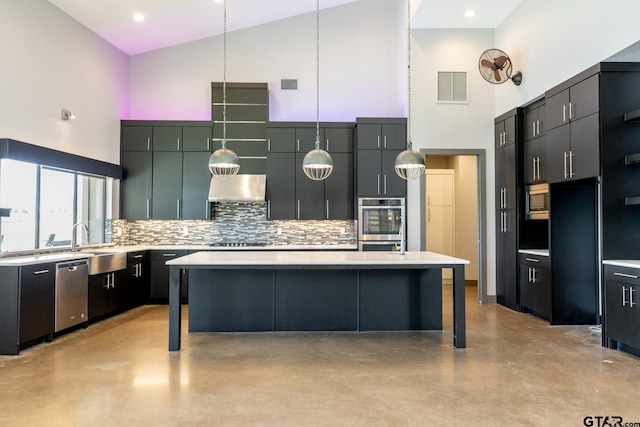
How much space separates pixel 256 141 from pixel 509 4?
444 centimetres

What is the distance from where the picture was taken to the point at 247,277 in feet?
16.6

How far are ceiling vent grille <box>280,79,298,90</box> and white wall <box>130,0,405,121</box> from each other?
79mm

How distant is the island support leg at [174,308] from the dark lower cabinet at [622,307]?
174 inches

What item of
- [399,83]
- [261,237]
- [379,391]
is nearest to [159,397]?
[379,391]

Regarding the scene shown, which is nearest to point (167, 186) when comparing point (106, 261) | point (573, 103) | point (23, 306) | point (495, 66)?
point (106, 261)

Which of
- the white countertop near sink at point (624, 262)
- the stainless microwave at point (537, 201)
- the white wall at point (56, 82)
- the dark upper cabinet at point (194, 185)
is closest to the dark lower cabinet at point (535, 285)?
the stainless microwave at point (537, 201)

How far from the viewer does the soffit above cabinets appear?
605 centimetres

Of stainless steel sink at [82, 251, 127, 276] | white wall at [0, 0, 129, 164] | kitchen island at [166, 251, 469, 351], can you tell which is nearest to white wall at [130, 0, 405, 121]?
white wall at [0, 0, 129, 164]

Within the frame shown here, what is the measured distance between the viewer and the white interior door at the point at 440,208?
9.04 m

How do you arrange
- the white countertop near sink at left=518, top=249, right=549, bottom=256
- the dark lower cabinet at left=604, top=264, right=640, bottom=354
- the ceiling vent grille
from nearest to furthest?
the dark lower cabinet at left=604, top=264, right=640, bottom=354 < the white countertop near sink at left=518, top=249, right=549, bottom=256 < the ceiling vent grille

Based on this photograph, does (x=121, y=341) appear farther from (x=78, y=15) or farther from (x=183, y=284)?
(x=78, y=15)

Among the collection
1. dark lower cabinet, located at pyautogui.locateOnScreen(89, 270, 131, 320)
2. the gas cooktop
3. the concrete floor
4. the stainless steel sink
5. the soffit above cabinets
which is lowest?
the concrete floor

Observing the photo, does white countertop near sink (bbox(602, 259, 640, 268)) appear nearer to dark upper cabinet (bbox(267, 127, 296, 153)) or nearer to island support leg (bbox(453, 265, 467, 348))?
island support leg (bbox(453, 265, 467, 348))

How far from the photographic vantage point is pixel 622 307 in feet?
14.0
